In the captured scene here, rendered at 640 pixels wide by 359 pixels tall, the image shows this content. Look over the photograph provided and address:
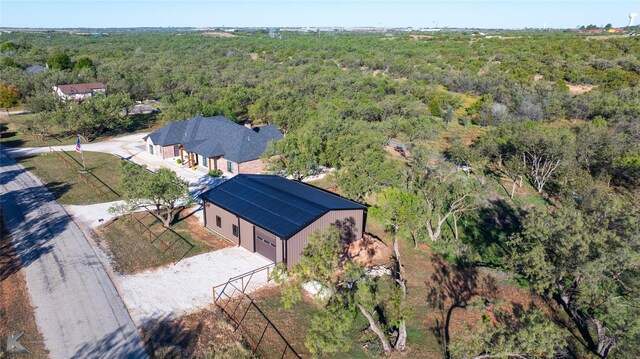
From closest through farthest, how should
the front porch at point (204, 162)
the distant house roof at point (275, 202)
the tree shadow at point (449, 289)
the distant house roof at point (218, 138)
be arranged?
the tree shadow at point (449, 289)
the distant house roof at point (275, 202)
the distant house roof at point (218, 138)
the front porch at point (204, 162)

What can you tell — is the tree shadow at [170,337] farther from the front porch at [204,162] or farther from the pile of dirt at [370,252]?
the front porch at [204,162]

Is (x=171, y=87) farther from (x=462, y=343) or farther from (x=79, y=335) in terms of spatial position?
(x=462, y=343)

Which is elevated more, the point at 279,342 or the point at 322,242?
the point at 322,242

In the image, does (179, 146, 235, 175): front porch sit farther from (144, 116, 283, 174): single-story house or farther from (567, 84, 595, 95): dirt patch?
(567, 84, 595, 95): dirt patch

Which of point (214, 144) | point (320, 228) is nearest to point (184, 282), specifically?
point (320, 228)

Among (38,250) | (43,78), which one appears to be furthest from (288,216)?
(43,78)

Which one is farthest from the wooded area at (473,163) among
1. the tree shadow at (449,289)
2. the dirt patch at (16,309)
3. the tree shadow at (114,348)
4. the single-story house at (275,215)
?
the dirt patch at (16,309)

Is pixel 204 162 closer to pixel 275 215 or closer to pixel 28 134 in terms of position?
pixel 275 215
